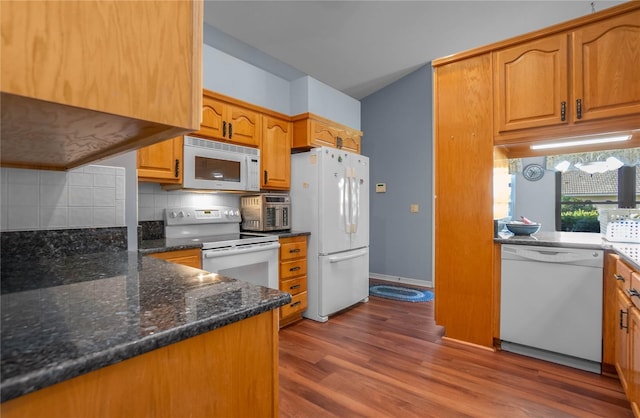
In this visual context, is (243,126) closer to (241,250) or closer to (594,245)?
(241,250)

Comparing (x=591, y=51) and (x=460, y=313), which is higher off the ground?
(x=591, y=51)

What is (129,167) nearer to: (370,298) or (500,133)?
(500,133)

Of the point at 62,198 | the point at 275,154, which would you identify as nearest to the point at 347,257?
the point at 275,154

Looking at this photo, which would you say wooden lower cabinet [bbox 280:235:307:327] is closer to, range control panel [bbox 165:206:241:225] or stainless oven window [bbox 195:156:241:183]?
range control panel [bbox 165:206:241:225]

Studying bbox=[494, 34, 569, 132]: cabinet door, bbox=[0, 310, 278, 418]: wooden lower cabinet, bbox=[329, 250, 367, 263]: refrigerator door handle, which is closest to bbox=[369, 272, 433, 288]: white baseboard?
bbox=[329, 250, 367, 263]: refrigerator door handle

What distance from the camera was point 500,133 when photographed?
2.31 metres

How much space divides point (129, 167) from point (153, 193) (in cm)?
109

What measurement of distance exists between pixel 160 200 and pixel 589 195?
542 centimetres

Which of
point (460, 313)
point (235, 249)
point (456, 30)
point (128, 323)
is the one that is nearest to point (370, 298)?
point (460, 313)

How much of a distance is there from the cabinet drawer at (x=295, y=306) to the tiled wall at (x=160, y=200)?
47.3 inches

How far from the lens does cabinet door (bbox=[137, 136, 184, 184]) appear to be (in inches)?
88.0

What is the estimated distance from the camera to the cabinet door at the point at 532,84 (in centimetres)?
210

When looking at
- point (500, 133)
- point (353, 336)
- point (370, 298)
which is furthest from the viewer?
point (370, 298)

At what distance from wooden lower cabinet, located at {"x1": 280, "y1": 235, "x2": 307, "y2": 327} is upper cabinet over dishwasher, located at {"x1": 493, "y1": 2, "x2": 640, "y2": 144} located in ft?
6.27
